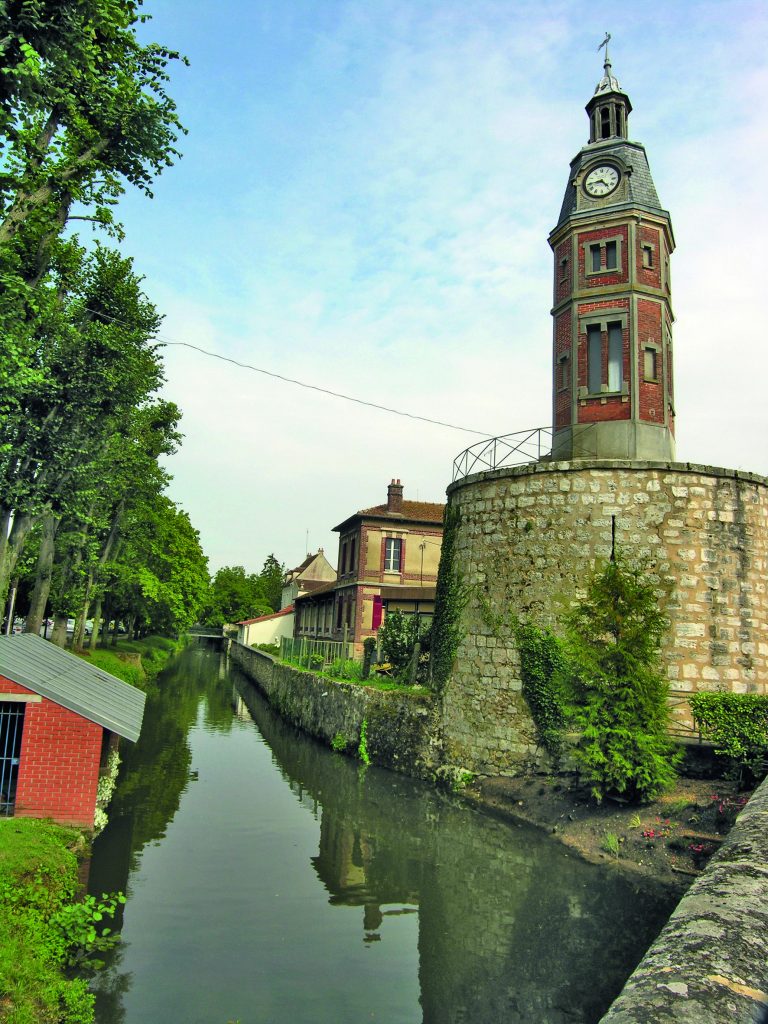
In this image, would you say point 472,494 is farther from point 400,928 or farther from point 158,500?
point 158,500

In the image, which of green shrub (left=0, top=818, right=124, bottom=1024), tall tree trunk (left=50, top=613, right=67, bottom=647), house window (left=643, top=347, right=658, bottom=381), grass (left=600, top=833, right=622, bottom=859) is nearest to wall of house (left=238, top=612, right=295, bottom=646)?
tall tree trunk (left=50, top=613, right=67, bottom=647)

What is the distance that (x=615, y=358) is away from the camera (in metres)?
17.0

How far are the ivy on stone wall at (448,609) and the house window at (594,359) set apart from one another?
464 cm

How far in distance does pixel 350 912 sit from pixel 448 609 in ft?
27.8

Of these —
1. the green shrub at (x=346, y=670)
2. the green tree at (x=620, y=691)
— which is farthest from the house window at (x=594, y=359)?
the green shrub at (x=346, y=670)

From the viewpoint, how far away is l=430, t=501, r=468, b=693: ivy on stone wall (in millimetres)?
16516

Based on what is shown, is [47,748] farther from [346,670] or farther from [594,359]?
[594,359]

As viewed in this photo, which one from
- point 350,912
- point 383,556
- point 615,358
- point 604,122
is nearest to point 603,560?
point 615,358

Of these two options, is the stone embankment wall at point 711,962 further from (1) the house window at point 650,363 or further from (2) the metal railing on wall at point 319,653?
(2) the metal railing on wall at point 319,653

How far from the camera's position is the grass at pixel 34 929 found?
17.7 ft

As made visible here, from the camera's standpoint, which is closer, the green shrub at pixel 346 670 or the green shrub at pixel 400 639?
the green shrub at pixel 400 639

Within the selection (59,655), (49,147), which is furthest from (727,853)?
(49,147)

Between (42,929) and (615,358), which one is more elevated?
(615,358)

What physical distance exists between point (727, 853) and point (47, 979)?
6.34 metres
